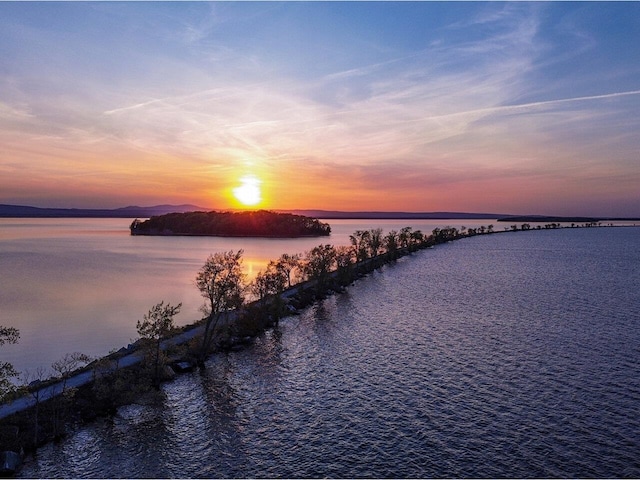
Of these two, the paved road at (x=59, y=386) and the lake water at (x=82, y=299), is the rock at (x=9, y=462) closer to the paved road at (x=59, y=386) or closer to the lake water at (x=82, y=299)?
the paved road at (x=59, y=386)

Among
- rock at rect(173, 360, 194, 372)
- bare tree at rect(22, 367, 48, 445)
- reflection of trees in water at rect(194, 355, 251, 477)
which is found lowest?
reflection of trees in water at rect(194, 355, 251, 477)

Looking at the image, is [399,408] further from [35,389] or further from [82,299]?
[82,299]

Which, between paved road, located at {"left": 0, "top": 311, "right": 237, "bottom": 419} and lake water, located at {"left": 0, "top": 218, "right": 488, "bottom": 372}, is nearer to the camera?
paved road, located at {"left": 0, "top": 311, "right": 237, "bottom": 419}

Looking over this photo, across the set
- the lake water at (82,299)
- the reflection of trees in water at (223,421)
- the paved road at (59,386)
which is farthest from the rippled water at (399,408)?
the lake water at (82,299)

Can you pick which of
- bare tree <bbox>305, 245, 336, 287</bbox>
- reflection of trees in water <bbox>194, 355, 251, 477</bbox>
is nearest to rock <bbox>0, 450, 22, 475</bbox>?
reflection of trees in water <bbox>194, 355, 251, 477</bbox>

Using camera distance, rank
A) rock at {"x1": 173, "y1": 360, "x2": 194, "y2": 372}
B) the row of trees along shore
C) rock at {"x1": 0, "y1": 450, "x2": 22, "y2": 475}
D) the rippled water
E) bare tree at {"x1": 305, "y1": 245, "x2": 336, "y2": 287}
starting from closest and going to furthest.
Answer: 1. rock at {"x1": 0, "y1": 450, "x2": 22, "y2": 475}
2. the rippled water
3. the row of trees along shore
4. rock at {"x1": 173, "y1": 360, "x2": 194, "y2": 372}
5. bare tree at {"x1": 305, "y1": 245, "x2": 336, "y2": 287}

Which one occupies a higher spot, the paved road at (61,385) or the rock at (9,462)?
the paved road at (61,385)

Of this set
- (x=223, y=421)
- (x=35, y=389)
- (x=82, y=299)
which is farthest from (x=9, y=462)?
(x=82, y=299)

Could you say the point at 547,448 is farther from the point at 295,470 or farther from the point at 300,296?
the point at 300,296

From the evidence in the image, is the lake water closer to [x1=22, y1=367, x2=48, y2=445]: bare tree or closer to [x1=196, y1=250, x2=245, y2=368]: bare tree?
[x1=22, y1=367, x2=48, y2=445]: bare tree
